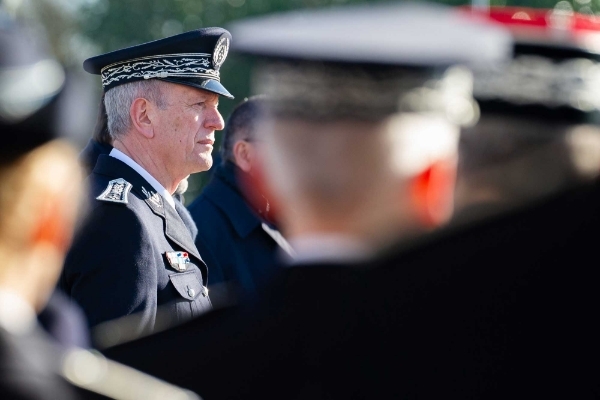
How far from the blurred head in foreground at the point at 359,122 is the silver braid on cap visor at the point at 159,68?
7.98ft

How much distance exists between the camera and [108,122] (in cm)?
418

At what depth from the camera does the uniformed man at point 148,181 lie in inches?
134

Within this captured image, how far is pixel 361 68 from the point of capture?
174 cm

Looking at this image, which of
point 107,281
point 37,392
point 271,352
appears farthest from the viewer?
point 107,281

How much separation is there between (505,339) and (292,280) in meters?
0.37

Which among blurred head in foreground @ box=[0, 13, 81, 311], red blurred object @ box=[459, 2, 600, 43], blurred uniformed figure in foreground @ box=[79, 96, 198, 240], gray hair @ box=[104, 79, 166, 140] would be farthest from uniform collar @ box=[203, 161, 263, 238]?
blurred head in foreground @ box=[0, 13, 81, 311]

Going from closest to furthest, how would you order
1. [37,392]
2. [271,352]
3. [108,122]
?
[37,392] → [271,352] → [108,122]

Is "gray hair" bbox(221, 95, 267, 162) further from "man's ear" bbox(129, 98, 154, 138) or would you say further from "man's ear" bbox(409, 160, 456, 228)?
"man's ear" bbox(409, 160, 456, 228)

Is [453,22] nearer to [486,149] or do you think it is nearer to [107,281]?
[486,149]

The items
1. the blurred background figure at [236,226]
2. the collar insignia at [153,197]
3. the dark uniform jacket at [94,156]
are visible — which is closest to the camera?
the collar insignia at [153,197]

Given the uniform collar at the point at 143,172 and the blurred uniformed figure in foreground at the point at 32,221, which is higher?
the blurred uniformed figure in foreground at the point at 32,221

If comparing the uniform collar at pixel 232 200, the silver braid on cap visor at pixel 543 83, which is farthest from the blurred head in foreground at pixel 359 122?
the uniform collar at pixel 232 200

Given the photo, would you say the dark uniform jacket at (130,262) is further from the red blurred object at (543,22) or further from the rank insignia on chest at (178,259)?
the red blurred object at (543,22)

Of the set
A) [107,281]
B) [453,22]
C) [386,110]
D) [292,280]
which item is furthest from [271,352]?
[107,281]
